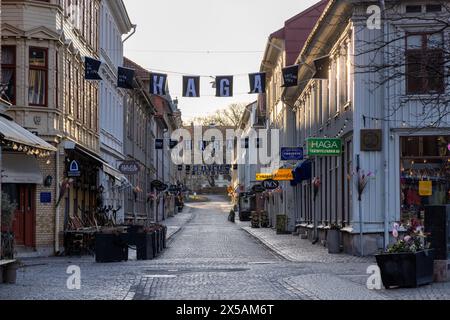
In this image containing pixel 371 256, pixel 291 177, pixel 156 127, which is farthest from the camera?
pixel 156 127

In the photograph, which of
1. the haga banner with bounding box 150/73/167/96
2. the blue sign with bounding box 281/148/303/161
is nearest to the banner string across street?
the haga banner with bounding box 150/73/167/96

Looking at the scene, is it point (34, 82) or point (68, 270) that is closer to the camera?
point (68, 270)

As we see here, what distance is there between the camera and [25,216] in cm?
2925

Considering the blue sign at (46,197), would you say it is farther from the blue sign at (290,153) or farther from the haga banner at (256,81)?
the blue sign at (290,153)

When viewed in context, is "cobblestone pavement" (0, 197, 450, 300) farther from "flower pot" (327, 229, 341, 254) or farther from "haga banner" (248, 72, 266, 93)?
"haga banner" (248, 72, 266, 93)

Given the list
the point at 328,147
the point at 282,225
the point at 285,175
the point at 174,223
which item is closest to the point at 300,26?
the point at 282,225

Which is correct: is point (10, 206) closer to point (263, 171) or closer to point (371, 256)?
point (371, 256)

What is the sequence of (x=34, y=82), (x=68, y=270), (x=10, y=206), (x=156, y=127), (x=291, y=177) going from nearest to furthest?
(x=10, y=206)
(x=68, y=270)
(x=34, y=82)
(x=291, y=177)
(x=156, y=127)

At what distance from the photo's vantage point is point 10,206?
19578 millimetres

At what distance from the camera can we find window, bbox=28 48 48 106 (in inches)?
1156

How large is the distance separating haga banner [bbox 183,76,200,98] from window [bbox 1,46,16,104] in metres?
7.06

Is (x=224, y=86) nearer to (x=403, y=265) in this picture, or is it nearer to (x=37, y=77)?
(x=37, y=77)
